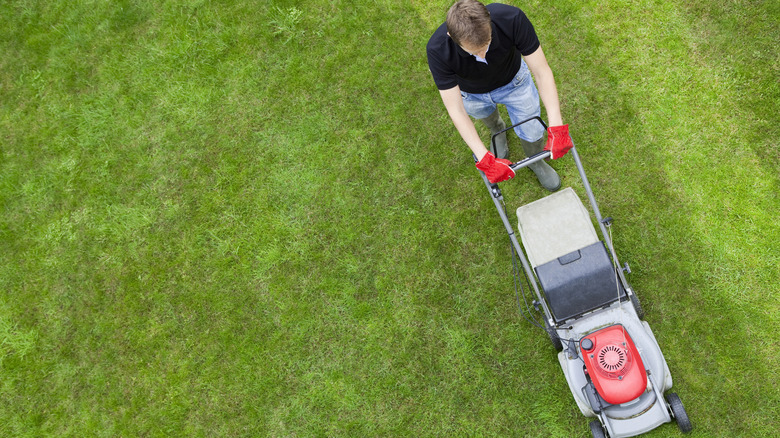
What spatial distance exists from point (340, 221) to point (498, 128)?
4.89 feet

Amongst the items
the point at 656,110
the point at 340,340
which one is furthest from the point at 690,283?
the point at 340,340

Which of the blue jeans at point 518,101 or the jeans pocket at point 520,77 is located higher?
the jeans pocket at point 520,77

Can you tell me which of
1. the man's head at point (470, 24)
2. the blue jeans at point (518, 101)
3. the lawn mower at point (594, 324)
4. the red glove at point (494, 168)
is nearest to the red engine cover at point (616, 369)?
the lawn mower at point (594, 324)

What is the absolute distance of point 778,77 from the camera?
380 cm

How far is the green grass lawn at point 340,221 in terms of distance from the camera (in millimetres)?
3660

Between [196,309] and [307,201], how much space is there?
51.7 inches

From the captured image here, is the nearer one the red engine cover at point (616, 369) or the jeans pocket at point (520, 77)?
the red engine cover at point (616, 369)

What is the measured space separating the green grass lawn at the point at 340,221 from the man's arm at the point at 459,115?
0.99m

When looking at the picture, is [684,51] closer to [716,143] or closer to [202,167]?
[716,143]

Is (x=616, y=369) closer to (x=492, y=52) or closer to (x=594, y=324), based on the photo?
(x=594, y=324)

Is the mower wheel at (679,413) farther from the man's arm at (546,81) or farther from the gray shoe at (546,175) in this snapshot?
the man's arm at (546,81)

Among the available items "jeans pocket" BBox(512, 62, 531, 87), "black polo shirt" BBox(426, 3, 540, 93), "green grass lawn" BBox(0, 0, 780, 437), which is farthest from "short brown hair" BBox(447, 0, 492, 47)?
"green grass lawn" BBox(0, 0, 780, 437)

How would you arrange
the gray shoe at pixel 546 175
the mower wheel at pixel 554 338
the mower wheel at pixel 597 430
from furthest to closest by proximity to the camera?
1. the gray shoe at pixel 546 175
2. the mower wheel at pixel 554 338
3. the mower wheel at pixel 597 430

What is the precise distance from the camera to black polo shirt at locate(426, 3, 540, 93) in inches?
106
